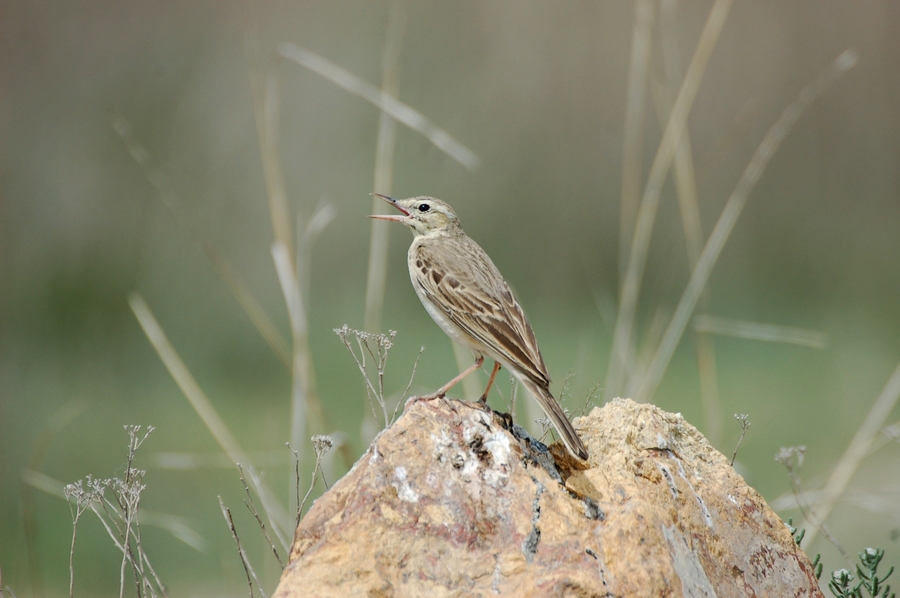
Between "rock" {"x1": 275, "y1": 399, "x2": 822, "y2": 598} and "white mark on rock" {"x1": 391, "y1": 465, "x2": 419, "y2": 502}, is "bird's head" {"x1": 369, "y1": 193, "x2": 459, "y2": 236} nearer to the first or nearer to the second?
"rock" {"x1": 275, "y1": 399, "x2": 822, "y2": 598}

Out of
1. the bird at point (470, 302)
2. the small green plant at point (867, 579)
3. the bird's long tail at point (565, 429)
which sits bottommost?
the small green plant at point (867, 579)

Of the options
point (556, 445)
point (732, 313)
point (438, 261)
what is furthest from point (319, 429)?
point (732, 313)

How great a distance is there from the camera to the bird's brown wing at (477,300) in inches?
144

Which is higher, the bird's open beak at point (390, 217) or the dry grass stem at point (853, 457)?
the bird's open beak at point (390, 217)

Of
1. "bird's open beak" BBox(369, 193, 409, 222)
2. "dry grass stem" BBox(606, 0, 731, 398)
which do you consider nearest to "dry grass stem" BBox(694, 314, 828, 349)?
"dry grass stem" BBox(606, 0, 731, 398)

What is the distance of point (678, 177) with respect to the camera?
208 inches

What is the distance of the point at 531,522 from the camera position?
2873 millimetres

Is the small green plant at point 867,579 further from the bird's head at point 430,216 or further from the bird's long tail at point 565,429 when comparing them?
the bird's head at point 430,216

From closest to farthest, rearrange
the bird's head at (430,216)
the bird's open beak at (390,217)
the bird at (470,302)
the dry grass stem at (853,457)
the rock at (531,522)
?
1. the rock at (531,522)
2. the bird at (470,302)
3. the bird's open beak at (390,217)
4. the bird's head at (430,216)
5. the dry grass stem at (853,457)

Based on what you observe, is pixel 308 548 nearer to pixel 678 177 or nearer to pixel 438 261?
pixel 438 261

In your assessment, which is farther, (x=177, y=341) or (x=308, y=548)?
(x=177, y=341)

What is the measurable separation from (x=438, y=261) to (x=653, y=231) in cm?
552

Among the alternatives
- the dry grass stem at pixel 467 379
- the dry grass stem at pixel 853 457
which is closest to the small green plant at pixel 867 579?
the dry grass stem at pixel 853 457

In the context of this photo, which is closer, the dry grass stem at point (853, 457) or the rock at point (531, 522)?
the rock at point (531, 522)
